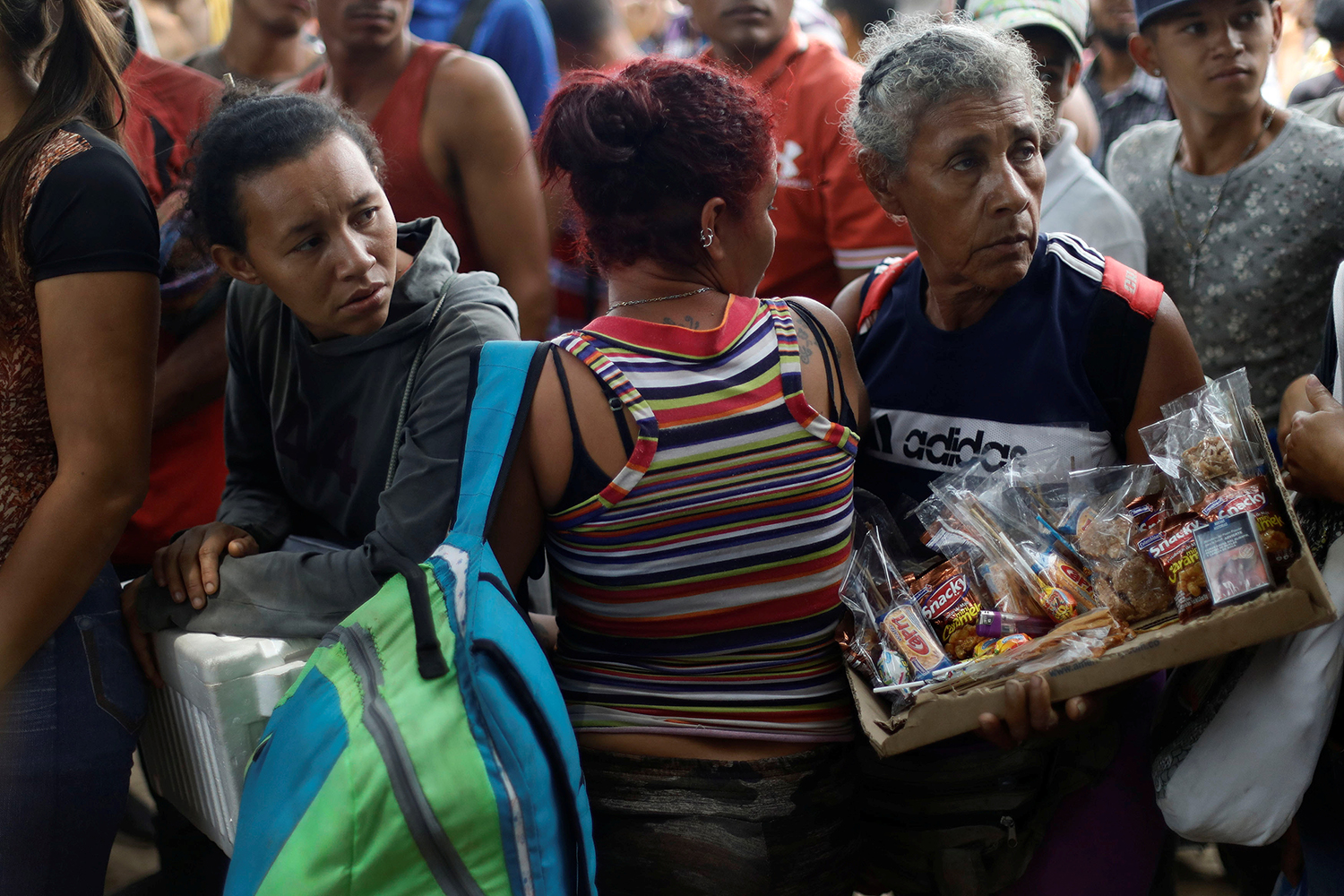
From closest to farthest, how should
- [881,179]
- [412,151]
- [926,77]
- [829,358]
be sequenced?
1. [829,358]
2. [926,77]
3. [881,179]
4. [412,151]

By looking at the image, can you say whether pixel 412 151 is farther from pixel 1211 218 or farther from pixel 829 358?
pixel 1211 218

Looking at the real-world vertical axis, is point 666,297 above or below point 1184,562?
above

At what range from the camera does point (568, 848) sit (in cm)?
130

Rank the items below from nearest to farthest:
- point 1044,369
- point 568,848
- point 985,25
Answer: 1. point 568,848
2. point 1044,369
3. point 985,25

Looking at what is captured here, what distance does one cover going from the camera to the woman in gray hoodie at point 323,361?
5.36 feet

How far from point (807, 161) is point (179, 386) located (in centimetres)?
175

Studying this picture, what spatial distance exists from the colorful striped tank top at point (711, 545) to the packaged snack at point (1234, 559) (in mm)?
503

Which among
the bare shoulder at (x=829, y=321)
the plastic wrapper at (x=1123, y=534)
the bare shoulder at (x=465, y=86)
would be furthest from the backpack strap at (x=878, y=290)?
the bare shoulder at (x=465, y=86)

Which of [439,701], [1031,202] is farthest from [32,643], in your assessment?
[1031,202]

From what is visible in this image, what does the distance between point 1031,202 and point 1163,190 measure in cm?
132

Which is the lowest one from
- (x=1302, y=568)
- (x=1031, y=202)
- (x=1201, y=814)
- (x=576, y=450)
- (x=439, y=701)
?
(x=1201, y=814)

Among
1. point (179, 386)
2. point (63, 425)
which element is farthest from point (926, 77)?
point (179, 386)

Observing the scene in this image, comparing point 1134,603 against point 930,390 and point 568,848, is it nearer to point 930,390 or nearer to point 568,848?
point 930,390

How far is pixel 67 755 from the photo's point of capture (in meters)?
1.61
